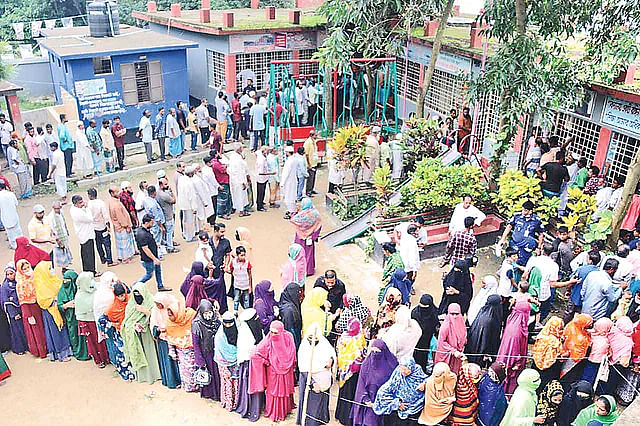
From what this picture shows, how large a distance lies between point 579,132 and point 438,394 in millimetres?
7771

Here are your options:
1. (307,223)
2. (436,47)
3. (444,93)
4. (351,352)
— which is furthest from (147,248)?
(444,93)

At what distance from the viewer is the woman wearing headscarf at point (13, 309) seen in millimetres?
6844

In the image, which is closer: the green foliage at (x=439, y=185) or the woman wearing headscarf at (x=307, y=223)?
the woman wearing headscarf at (x=307, y=223)

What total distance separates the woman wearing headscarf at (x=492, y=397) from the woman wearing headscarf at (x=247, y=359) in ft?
7.56

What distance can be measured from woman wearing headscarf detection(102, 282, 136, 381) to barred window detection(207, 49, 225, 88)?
12757 millimetres

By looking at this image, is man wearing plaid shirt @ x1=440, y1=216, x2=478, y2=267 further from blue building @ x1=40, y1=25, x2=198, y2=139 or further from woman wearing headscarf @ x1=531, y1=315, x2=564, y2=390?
blue building @ x1=40, y1=25, x2=198, y2=139

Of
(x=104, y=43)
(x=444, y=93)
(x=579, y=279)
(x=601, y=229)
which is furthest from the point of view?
(x=104, y=43)

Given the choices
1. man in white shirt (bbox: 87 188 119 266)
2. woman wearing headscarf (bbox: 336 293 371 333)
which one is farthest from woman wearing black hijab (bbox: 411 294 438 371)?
man in white shirt (bbox: 87 188 119 266)

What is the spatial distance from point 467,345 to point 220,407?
2.89 metres

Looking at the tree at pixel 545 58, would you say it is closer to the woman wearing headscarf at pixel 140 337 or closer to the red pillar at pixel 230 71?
the woman wearing headscarf at pixel 140 337

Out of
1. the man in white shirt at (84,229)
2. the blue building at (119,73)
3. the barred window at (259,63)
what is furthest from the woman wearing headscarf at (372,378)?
the barred window at (259,63)

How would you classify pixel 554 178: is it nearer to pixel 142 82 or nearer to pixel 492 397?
pixel 492 397

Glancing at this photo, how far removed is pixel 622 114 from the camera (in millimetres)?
9883

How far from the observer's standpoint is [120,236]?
30.3 feet
